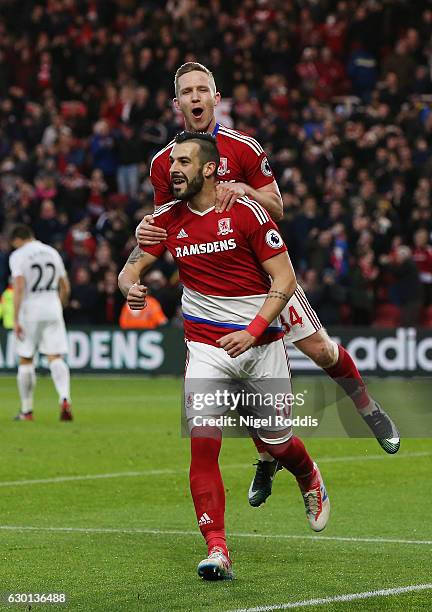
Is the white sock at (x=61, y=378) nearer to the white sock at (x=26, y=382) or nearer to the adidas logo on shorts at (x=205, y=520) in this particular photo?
the white sock at (x=26, y=382)

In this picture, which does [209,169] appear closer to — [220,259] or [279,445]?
[220,259]

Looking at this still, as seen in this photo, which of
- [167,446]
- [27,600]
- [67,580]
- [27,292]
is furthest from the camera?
[27,292]

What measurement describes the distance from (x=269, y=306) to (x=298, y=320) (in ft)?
5.05

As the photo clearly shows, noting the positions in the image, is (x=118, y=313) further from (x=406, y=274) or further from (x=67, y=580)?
(x=67, y=580)

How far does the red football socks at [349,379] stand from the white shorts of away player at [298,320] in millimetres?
390

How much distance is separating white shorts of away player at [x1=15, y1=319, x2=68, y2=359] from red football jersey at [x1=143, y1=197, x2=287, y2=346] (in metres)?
10.1

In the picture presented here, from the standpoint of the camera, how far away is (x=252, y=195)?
814 centimetres

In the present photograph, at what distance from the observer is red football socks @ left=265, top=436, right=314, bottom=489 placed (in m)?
7.95

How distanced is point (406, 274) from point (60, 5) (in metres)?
12.3

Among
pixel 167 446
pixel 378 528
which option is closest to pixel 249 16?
pixel 167 446

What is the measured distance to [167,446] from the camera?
48.8ft

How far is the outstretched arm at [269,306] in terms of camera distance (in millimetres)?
7258

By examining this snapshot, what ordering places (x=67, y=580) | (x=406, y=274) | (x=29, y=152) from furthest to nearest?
(x=29, y=152) < (x=406, y=274) < (x=67, y=580)

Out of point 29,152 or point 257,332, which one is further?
point 29,152
